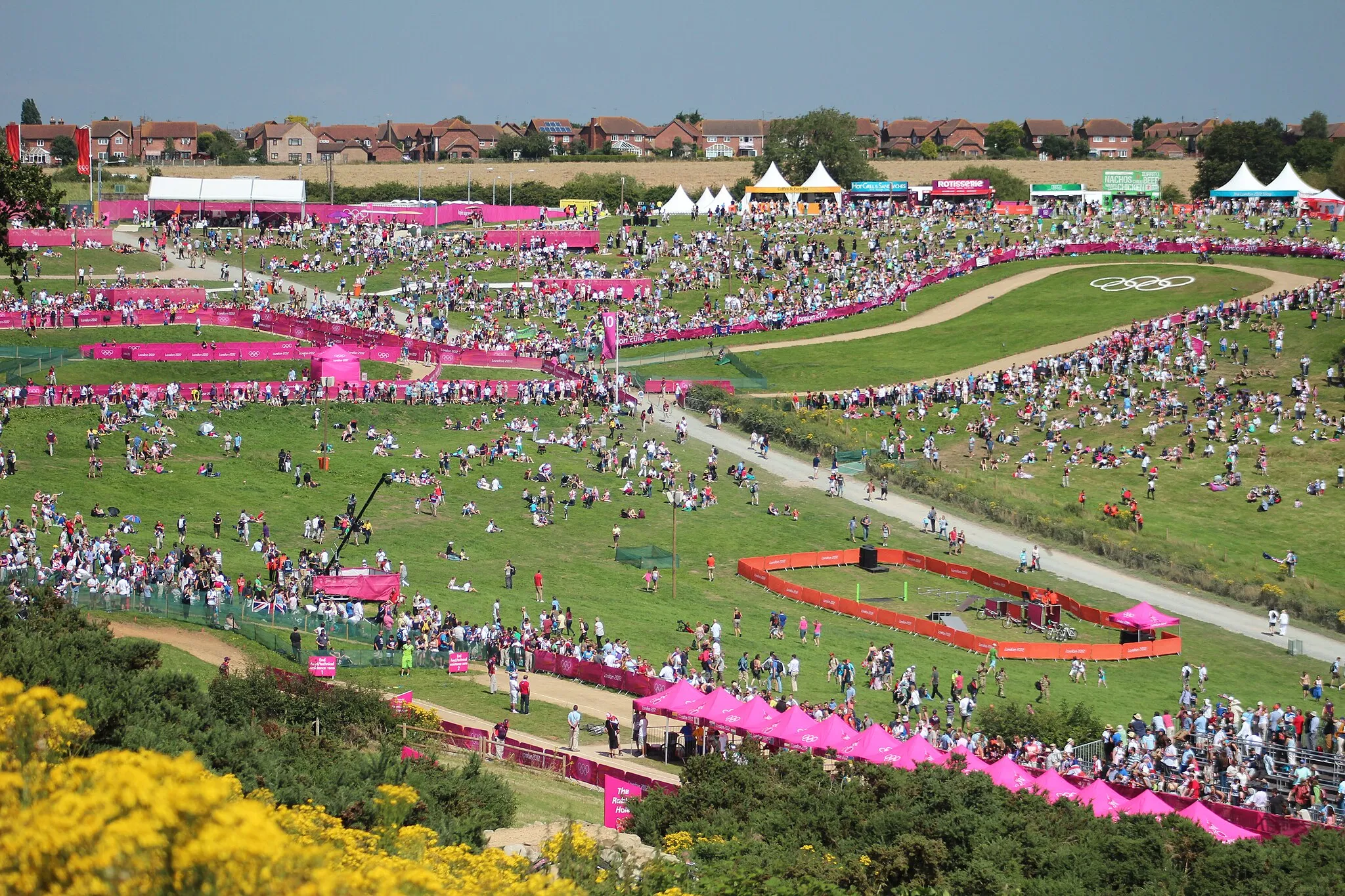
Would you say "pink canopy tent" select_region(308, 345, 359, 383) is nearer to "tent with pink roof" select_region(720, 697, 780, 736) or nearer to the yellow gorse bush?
"tent with pink roof" select_region(720, 697, 780, 736)

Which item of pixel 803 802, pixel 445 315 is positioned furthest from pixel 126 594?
pixel 445 315

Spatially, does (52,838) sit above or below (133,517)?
above

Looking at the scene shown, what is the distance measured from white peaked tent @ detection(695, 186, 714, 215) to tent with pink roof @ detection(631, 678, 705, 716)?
260 ft

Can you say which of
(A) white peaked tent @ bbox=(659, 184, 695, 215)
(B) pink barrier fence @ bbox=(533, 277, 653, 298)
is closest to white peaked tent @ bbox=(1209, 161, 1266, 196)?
(A) white peaked tent @ bbox=(659, 184, 695, 215)

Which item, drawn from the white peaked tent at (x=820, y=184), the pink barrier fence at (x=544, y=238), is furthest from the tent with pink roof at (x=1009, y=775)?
the white peaked tent at (x=820, y=184)

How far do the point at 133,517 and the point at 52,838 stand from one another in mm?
38528

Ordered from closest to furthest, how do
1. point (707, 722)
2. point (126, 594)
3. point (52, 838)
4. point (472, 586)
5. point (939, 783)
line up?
point (52, 838), point (939, 783), point (707, 722), point (126, 594), point (472, 586)

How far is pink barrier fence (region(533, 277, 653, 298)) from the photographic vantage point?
83812 mm

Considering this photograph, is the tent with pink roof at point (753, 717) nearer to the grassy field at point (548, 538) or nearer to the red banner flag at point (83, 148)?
the grassy field at point (548, 538)

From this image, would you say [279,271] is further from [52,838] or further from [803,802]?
[52,838]

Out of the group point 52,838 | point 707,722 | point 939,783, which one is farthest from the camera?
point 707,722

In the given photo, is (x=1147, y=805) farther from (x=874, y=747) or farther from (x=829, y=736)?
(x=829, y=736)

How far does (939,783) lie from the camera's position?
25.1 metres

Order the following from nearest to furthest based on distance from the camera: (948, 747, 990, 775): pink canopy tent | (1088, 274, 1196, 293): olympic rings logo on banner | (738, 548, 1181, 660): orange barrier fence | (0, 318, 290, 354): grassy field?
(948, 747, 990, 775): pink canopy tent, (738, 548, 1181, 660): orange barrier fence, (0, 318, 290, 354): grassy field, (1088, 274, 1196, 293): olympic rings logo on banner
